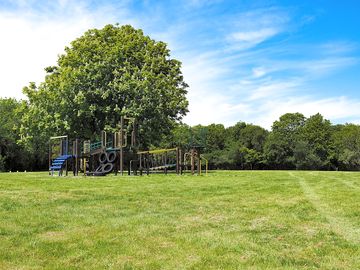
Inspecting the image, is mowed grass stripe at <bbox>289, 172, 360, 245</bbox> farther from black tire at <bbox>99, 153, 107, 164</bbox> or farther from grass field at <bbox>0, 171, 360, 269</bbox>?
black tire at <bbox>99, 153, 107, 164</bbox>

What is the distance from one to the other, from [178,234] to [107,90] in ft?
84.1

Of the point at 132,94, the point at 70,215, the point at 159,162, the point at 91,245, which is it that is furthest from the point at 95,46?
the point at 91,245

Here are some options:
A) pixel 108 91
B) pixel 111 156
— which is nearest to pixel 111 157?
pixel 111 156

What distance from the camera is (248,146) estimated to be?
262 ft

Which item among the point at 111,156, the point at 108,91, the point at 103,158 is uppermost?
the point at 108,91

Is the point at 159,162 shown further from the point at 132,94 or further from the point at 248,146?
the point at 248,146

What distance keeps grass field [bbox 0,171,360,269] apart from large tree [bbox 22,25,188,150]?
20692 millimetres

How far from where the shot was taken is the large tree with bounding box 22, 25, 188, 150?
3086 cm


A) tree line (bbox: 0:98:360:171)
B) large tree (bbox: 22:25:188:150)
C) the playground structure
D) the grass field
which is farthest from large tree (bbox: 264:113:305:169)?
the grass field

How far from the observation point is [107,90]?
31062 mm

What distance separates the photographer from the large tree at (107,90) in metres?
30.9

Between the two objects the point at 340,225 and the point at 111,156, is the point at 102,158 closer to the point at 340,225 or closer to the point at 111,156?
the point at 111,156

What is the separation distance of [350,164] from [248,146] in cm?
1928

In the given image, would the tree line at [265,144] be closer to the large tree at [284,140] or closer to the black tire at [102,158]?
the large tree at [284,140]
